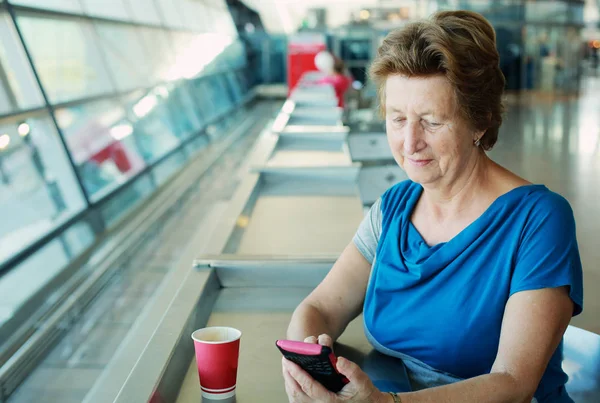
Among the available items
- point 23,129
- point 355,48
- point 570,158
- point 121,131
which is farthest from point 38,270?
point 355,48

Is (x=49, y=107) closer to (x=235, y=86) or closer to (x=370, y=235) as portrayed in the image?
(x=370, y=235)

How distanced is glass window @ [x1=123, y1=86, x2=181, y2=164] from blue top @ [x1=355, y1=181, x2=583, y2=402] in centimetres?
750

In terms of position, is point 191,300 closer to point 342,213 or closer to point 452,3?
point 342,213

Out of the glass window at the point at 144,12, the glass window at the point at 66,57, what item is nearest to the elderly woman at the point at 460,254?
the glass window at the point at 66,57

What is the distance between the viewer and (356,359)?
1628 mm

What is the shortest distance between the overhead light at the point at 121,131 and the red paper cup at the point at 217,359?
7.12 m

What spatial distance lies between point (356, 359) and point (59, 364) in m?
2.65

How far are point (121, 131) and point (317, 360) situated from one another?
25.3ft

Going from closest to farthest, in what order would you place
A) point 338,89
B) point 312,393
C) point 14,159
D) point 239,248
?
point 312,393 → point 239,248 → point 14,159 → point 338,89

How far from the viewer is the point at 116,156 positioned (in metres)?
7.82

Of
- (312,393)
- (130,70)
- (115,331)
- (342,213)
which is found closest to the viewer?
(312,393)

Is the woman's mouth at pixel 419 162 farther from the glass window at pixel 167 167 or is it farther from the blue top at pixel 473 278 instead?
the glass window at pixel 167 167

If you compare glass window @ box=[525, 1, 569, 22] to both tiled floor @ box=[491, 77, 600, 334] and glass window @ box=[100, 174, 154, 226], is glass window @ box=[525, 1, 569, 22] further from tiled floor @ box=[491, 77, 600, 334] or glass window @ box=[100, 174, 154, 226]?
glass window @ box=[100, 174, 154, 226]

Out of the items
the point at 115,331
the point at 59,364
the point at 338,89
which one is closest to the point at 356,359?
the point at 59,364
